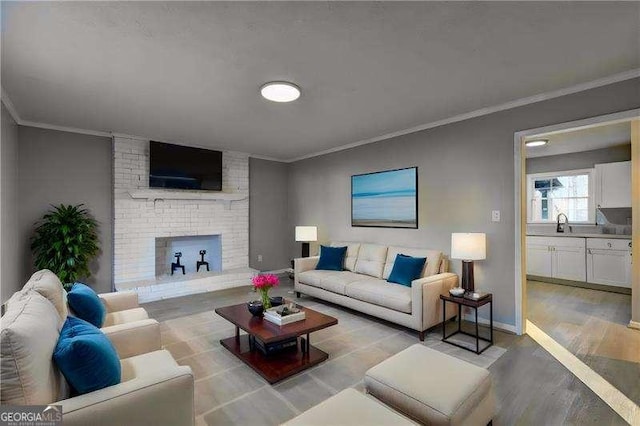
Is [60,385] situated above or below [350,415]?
above

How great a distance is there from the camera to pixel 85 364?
1.31 metres

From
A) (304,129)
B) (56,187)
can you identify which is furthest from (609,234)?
(56,187)

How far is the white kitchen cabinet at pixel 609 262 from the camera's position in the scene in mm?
4586

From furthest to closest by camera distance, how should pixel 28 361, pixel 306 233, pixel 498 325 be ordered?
pixel 306 233, pixel 498 325, pixel 28 361

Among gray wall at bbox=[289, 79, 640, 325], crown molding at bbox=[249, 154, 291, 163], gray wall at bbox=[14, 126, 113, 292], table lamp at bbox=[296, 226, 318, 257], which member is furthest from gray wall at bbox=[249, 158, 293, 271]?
gray wall at bbox=[14, 126, 113, 292]

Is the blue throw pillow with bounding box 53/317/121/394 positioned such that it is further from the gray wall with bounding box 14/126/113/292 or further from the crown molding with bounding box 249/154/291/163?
the crown molding with bounding box 249/154/291/163

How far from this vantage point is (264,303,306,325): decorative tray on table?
8.47 ft

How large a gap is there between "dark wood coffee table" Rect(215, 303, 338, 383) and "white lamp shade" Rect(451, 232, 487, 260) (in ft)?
4.98

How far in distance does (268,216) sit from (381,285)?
11.1 ft

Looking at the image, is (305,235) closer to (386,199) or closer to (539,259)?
(386,199)

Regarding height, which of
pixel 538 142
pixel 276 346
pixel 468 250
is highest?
pixel 538 142

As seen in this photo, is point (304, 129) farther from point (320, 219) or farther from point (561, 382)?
point (561, 382)

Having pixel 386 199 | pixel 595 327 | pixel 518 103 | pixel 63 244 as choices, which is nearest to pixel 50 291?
pixel 63 244

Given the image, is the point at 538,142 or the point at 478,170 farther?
the point at 538,142
